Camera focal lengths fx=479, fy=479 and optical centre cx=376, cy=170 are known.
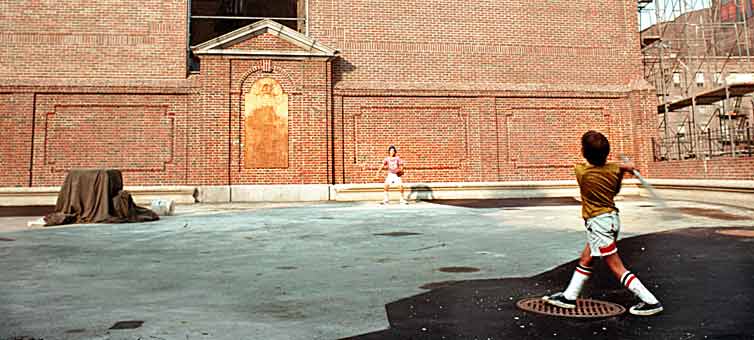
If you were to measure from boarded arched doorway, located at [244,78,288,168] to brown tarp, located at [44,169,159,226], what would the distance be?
17.0 feet

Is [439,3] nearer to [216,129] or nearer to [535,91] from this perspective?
[535,91]

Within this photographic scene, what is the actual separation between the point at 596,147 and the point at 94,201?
876cm

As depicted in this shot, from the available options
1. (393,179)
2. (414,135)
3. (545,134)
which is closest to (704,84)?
(545,134)

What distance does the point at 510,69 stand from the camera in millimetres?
16156

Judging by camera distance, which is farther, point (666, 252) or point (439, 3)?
point (439, 3)

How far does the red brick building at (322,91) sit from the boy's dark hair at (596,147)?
11520mm

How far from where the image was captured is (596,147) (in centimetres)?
314

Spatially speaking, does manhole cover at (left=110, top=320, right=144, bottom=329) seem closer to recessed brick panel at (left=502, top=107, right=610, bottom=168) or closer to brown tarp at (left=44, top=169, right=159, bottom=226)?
brown tarp at (left=44, top=169, right=159, bottom=226)

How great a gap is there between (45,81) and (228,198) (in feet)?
21.2

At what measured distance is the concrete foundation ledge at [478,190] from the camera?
48.1ft

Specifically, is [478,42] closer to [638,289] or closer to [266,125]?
[266,125]

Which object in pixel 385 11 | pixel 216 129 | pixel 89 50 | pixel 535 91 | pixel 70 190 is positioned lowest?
pixel 70 190

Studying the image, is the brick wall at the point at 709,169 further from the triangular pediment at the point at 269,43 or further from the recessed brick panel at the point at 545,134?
the triangular pediment at the point at 269,43

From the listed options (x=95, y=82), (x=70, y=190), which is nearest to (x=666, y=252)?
(x=70, y=190)
